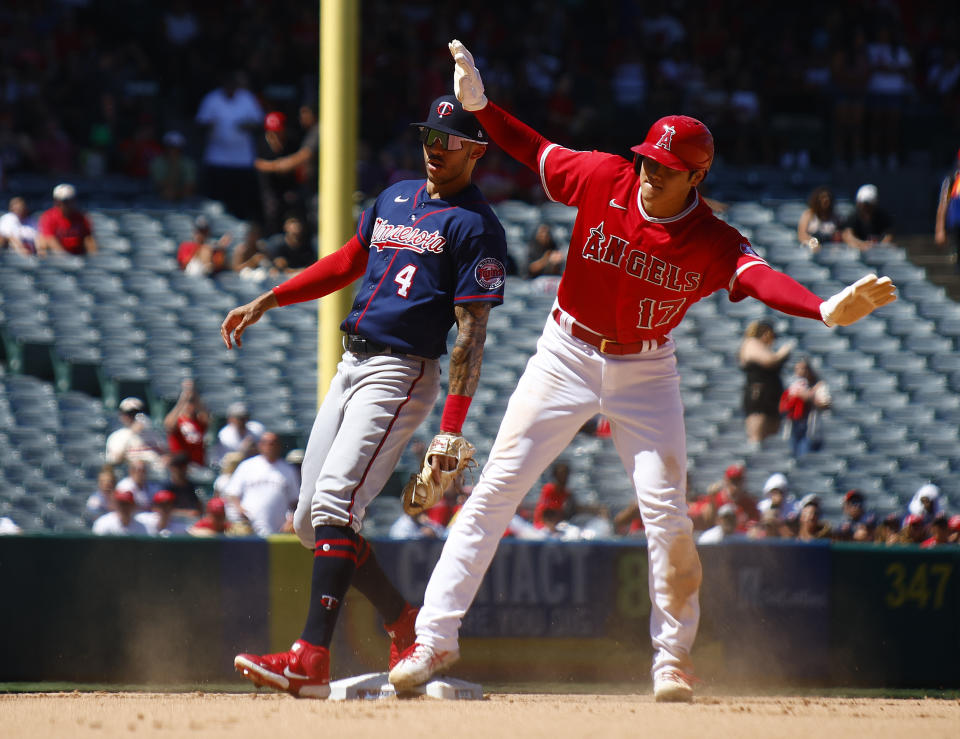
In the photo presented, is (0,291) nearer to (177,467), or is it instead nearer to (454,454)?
(177,467)

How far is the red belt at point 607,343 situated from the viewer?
493 cm

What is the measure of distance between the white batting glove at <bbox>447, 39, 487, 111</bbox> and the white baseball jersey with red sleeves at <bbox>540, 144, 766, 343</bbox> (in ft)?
1.22

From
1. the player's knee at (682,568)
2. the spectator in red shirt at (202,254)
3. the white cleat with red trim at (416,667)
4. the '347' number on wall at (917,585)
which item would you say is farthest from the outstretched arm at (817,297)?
the spectator in red shirt at (202,254)

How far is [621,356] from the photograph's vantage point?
4.95m

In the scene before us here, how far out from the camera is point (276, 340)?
38.2 ft

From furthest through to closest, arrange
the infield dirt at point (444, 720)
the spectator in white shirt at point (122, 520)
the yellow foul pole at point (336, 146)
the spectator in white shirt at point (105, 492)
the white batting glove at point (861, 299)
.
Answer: the spectator in white shirt at point (105, 492)
the spectator in white shirt at point (122, 520)
the yellow foul pole at point (336, 146)
the white batting glove at point (861, 299)
the infield dirt at point (444, 720)

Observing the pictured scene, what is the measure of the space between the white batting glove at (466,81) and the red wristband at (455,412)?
1051mm

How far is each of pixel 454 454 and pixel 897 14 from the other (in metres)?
14.9

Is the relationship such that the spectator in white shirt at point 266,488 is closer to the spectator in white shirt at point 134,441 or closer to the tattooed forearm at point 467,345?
the spectator in white shirt at point 134,441

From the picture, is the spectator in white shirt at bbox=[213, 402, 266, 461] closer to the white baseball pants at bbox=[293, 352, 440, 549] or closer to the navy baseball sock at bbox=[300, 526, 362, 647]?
the white baseball pants at bbox=[293, 352, 440, 549]

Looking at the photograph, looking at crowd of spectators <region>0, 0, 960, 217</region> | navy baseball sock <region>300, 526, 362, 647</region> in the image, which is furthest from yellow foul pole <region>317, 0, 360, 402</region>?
crowd of spectators <region>0, 0, 960, 217</region>

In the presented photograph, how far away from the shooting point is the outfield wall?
22.0 ft

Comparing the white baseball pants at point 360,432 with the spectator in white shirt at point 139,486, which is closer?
the white baseball pants at point 360,432

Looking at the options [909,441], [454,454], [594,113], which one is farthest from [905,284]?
[454,454]
